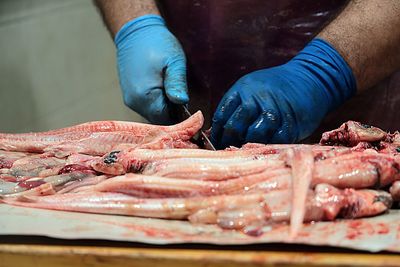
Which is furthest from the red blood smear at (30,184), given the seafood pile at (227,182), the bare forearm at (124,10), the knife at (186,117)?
the bare forearm at (124,10)

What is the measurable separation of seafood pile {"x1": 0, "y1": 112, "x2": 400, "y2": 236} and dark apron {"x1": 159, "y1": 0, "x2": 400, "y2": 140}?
1.14 m

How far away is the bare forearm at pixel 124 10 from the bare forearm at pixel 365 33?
3.45 ft

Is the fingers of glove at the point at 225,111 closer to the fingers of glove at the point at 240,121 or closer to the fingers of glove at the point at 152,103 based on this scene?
the fingers of glove at the point at 240,121

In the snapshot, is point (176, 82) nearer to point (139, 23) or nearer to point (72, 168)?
point (139, 23)

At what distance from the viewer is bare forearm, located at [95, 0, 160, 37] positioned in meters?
3.14

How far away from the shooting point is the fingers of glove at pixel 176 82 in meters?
2.56

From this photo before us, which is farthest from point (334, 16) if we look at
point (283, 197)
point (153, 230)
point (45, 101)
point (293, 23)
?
point (45, 101)

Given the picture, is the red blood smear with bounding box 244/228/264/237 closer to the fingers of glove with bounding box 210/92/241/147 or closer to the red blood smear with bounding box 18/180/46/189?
the red blood smear with bounding box 18/180/46/189

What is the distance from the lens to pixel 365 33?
2.74m

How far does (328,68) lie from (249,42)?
575mm

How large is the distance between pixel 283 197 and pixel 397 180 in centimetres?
39

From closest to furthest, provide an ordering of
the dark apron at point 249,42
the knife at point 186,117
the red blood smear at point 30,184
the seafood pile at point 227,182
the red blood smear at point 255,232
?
the red blood smear at point 255,232 < the seafood pile at point 227,182 < the red blood smear at point 30,184 < the knife at point 186,117 < the dark apron at point 249,42

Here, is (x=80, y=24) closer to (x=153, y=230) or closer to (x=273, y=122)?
(x=273, y=122)

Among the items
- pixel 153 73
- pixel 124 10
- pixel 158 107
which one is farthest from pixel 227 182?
pixel 124 10
